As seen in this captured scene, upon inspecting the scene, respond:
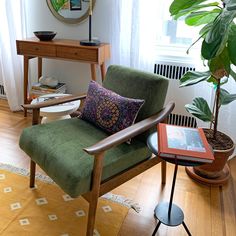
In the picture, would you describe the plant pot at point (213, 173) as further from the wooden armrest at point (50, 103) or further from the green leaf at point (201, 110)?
the wooden armrest at point (50, 103)

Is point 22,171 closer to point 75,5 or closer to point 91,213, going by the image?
point 91,213

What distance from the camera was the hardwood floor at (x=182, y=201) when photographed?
1551mm

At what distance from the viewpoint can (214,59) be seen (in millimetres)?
1498

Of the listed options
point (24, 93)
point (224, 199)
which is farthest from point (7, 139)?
point (224, 199)

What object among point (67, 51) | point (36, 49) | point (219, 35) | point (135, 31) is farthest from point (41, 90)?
point (219, 35)

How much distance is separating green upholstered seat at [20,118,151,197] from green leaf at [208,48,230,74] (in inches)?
23.6

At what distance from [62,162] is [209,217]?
98 cm

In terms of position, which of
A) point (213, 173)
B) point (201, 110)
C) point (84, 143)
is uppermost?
point (201, 110)

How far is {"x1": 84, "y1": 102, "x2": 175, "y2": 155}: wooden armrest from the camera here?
1.21 m

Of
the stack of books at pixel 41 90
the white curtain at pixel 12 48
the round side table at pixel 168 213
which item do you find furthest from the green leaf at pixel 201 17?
the white curtain at pixel 12 48

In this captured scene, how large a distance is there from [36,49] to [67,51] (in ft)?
1.06

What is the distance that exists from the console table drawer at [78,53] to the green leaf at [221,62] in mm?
1097

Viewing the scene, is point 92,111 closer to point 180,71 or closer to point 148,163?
point 148,163

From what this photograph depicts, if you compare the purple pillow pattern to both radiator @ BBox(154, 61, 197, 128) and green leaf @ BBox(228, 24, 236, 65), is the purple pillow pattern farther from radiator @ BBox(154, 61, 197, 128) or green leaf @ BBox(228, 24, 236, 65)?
radiator @ BBox(154, 61, 197, 128)
